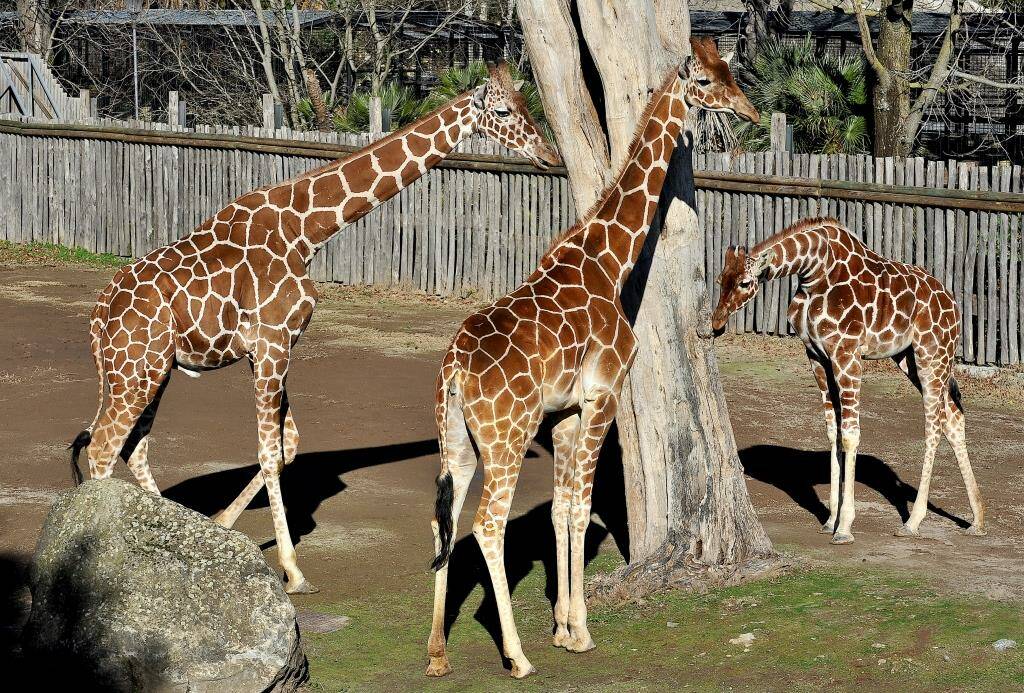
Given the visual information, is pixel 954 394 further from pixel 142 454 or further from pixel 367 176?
pixel 142 454

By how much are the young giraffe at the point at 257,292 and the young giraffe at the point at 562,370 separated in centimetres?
123

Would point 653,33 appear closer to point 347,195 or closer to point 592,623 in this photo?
point 347,195

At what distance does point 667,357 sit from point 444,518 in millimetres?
2001

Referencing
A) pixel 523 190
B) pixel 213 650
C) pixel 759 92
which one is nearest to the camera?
pixel 213 650

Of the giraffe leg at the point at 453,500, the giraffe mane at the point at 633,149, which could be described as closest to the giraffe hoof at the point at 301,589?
the giraffe leg at the point at 453,500

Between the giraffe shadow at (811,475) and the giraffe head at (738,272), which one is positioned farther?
the giraffe shadow at (811,475)

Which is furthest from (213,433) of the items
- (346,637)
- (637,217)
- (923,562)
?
(923,562)

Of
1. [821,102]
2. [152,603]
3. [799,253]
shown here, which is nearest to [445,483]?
[152,603]

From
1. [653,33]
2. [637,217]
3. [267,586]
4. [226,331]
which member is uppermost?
[653,33]

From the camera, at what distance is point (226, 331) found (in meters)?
8.55

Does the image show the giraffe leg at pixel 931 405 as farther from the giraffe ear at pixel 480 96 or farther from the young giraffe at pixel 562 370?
the giraffe ear at pixel 480 96

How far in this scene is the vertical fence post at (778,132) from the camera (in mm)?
16156

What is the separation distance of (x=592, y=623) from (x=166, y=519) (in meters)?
2.52


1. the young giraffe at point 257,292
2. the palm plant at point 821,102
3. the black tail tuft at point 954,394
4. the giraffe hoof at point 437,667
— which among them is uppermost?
the palm plant at point 821,102
